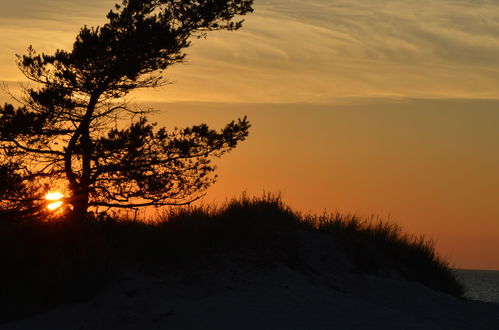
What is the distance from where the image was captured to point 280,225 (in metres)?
17.6

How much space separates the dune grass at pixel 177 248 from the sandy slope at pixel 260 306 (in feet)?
1.55

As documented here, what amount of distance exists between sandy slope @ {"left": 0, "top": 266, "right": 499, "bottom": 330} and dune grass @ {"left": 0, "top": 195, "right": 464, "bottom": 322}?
0.47m

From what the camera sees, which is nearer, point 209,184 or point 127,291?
point 127,291

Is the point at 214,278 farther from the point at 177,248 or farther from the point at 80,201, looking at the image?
the point at 80,201

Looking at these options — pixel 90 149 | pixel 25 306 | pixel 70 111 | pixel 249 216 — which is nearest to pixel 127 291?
pixel 25 306

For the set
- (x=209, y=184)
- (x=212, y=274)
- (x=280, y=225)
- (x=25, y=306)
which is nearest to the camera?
(x=25, y=306)

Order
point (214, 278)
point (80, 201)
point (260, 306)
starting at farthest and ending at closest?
1. point (80, 201)
2. point (214, 278)
3. point (260, 306)

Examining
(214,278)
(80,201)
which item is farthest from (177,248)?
(80,201)

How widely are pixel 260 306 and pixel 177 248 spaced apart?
3023 mm

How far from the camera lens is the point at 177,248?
1523 cm

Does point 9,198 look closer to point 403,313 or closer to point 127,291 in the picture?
point 127,291

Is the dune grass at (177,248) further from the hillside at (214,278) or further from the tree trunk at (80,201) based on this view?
the tree trunk at (80,201)

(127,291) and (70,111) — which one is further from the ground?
(70,111)

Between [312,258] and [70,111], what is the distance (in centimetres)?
832
